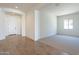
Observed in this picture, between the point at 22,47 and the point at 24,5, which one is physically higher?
the point at 24,5

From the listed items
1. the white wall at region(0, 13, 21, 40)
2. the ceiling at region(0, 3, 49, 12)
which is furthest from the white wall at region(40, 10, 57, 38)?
the white wall at region(0, 13, 21, 40)

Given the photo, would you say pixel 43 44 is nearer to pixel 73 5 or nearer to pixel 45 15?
pixel 45 15

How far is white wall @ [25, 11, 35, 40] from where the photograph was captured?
2.26 meters

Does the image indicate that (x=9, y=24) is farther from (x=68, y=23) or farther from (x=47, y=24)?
(x=68, y=23)

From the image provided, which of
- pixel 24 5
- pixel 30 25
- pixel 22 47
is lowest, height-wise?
pixel 22 47

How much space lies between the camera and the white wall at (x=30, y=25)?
88.9 inches

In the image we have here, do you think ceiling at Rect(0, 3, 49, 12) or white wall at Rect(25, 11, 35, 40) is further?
white wall at Rect(25, 11, 35, 40)

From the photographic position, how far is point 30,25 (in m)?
2.30

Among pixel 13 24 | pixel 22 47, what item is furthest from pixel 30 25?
pixel 22 47

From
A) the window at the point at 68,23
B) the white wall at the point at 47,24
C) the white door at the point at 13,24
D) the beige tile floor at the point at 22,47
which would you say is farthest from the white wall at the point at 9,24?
the window at the point at 68,23

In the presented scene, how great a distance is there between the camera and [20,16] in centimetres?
224

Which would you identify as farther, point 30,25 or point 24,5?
point 30,25

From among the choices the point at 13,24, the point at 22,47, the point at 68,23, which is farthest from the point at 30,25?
the point at 68,23

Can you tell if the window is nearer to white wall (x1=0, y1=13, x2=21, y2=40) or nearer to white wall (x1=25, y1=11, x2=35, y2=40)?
white wall (x1=25, y1=11, x2=35, y2=40)
